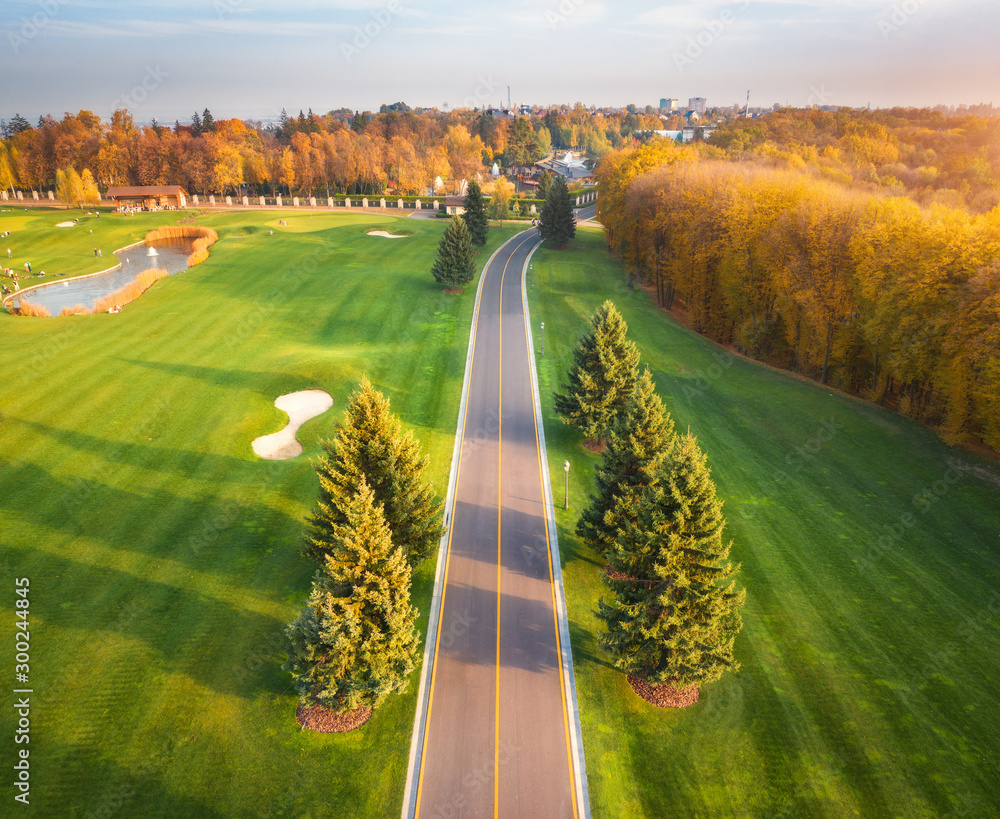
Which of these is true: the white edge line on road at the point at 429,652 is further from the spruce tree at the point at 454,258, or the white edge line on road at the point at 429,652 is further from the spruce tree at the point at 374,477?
the spruce tree at the point at 454,258

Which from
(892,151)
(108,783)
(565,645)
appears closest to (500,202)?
(892,151)

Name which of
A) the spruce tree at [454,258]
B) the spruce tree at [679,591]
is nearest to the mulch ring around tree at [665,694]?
the spruce tree at [679,591]

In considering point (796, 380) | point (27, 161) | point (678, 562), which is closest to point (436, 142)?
point (27, 161)

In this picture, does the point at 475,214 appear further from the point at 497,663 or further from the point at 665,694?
the point at 665,694

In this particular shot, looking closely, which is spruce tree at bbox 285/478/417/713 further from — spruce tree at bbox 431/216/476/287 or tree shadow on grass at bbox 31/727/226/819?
spruce tree at bbox 431/216/476/287

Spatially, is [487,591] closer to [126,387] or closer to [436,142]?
[126,387]

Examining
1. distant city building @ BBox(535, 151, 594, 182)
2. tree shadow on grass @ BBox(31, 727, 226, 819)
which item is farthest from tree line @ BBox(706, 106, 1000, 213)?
distant city building @ BBox(535, 151, 594, 182)
